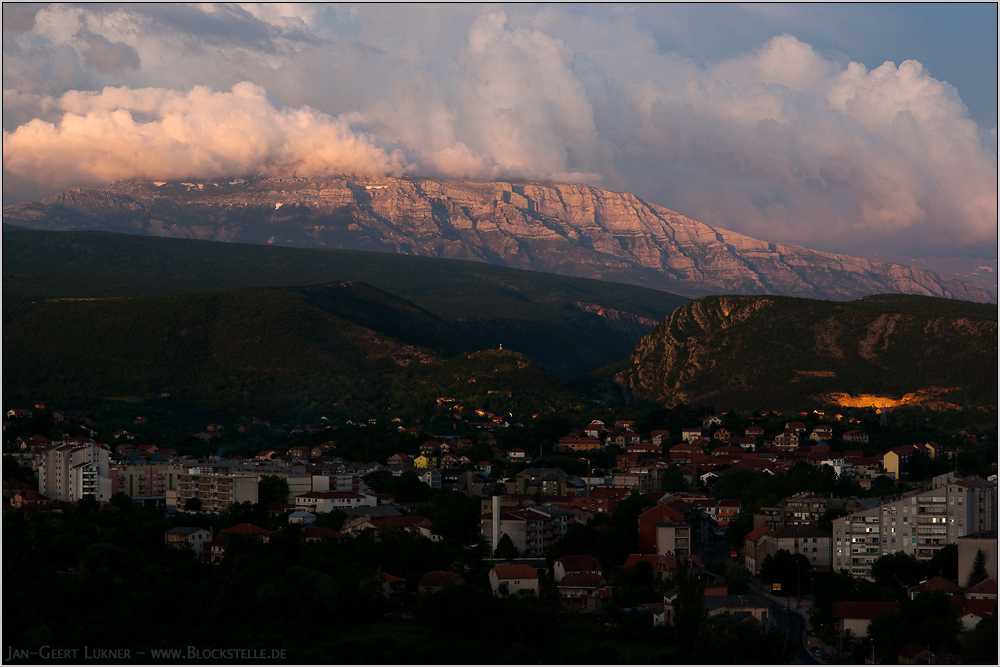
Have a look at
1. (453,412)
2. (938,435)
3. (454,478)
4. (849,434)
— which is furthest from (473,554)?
(453,412)

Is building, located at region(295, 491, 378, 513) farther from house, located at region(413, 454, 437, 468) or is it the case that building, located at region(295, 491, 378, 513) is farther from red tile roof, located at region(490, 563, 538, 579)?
house, located at region(413, 454, 437, 468)

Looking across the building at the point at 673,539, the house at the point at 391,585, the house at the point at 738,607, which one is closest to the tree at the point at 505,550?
the building at the point at 673,539

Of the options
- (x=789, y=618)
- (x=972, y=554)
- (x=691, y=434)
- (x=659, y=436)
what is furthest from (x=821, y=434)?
(x=789, y=618)

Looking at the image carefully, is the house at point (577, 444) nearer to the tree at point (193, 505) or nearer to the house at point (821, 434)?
the house at point (821, 434)

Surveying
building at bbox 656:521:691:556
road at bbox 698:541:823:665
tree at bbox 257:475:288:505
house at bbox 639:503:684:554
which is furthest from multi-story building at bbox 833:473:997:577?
tree at bbox 257:475:288:505

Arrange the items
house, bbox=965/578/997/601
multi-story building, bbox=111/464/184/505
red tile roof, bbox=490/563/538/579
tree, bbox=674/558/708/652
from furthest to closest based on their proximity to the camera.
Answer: multi-story building, bbox=111/464/184/505 → red tile roof, bbox=490/563/538/579 → house, bbox=965/578/997/601 → tree, bbox=674/558/708/652

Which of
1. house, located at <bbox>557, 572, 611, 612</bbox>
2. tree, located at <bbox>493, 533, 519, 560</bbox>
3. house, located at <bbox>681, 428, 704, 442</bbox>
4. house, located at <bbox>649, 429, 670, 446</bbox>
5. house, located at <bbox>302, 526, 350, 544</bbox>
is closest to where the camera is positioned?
house, located at <bbox>557, 572, 611, 612</bbox>
